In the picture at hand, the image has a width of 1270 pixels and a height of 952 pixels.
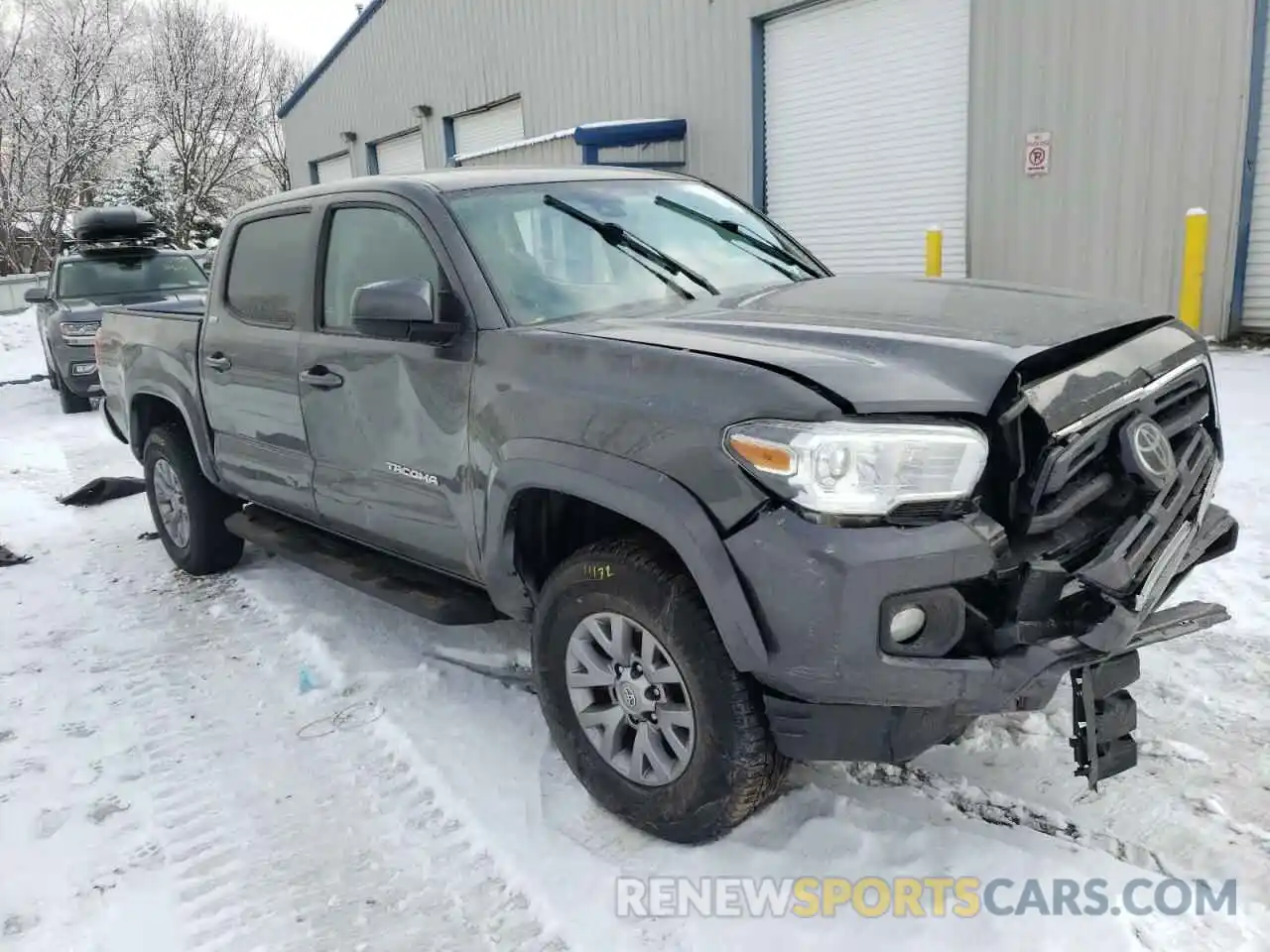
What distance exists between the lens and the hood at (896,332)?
2.26 m

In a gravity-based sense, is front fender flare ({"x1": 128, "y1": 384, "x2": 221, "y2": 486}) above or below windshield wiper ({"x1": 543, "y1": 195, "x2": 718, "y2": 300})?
below

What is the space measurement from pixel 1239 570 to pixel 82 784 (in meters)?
4.51

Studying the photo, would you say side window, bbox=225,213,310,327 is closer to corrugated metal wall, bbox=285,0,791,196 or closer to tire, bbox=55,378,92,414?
tire, bbox=55,378,92,414

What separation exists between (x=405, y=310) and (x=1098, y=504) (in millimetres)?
2006

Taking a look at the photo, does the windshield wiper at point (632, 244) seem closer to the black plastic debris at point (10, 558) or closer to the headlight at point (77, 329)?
the black plastic debris at point (10, 558)

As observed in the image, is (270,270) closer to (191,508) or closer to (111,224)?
(191,508)

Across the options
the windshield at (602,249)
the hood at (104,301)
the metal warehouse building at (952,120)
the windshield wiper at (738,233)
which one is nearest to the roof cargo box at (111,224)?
the hood at (104,301)

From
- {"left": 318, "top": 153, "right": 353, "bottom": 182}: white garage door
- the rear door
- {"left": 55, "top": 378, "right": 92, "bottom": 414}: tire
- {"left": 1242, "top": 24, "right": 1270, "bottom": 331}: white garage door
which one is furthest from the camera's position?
{"left": 318, "top": 153, "right": 353, "bottom": 182}: white garage door

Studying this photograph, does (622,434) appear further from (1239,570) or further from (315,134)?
(315,134)

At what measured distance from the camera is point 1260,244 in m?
8.76

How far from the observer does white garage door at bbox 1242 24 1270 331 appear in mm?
8523

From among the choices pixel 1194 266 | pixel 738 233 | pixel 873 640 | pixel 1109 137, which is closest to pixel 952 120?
pixel 1109 137

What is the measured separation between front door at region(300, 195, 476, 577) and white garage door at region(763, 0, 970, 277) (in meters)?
8.67

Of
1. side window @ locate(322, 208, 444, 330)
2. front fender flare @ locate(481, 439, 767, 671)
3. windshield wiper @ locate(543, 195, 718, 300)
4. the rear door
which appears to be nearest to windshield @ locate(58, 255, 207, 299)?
the rear door
